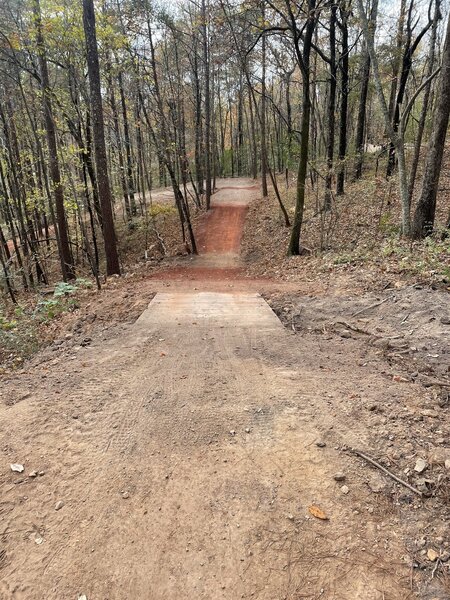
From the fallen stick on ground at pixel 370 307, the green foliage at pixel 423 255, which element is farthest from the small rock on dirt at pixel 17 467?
the green foliage at pixel 423 255

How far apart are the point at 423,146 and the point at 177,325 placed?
20.5m

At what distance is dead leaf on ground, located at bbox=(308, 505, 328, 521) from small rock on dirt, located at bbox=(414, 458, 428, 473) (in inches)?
32.4

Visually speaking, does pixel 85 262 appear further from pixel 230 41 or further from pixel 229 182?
pixel 229 182

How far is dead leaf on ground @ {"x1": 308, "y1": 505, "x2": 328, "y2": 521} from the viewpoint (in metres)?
2.56

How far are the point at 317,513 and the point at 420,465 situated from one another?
3.00 ft

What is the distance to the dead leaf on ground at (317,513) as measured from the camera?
2557mm

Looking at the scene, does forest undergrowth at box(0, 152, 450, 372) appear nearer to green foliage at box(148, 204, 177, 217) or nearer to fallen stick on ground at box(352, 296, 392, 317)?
green foliage at box(148, 204, 177, 217)

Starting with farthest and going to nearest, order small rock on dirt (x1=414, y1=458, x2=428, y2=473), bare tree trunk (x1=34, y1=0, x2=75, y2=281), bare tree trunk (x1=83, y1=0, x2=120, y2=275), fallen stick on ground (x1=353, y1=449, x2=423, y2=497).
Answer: bare tree trunk (x1=34, y1=0, x2=75, y2=281)
bare tree trunk (x1=83, y1=0, x2=120, y2=275)
small rock on dirt (x1=414, y1=458, x2=428, y2=473)
fallen stick on ground (x1=353, y1=449, x2=423, y2=497)

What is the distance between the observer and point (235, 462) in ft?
10.1

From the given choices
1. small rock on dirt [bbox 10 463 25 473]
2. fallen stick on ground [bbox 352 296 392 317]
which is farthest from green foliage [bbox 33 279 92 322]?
fallen stick on ground [bbox 352 296 392 317]

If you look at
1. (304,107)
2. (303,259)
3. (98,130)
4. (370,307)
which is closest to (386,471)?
(370,307)

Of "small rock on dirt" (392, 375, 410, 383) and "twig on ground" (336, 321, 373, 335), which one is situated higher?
"small rock on dirt" (392, 375, 410, 383)

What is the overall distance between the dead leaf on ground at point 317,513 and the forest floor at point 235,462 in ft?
0.06

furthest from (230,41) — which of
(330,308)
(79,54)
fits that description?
(330,308)
